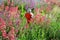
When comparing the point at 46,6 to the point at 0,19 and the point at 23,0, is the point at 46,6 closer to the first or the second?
the point at 23,0

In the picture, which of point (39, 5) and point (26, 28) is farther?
point (39, 5)

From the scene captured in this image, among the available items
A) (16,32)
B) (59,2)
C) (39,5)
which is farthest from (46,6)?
(16,32)

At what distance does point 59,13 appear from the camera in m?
8.15

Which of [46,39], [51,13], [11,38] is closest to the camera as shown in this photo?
[11,38]

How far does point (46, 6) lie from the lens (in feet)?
27.7

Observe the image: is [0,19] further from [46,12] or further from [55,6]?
[55,6]

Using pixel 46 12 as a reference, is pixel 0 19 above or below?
above

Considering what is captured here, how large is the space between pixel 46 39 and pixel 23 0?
2.56 metres

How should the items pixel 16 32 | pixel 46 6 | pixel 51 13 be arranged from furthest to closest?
pixel 46 6 < pixel 51 13 < pixel 16 32

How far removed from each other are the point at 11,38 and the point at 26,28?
87cm

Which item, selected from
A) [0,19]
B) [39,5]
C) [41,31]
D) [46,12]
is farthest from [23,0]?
[0,19]

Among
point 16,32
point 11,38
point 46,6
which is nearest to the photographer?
point 11,38

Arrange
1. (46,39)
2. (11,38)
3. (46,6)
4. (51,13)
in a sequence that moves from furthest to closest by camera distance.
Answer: (46,6), (51,13), (46,39), (11,38)

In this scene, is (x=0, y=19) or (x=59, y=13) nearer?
(x=0, y=19)
